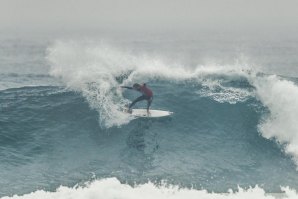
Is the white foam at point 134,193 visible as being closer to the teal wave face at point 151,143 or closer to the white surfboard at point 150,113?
the teal wave face at point 151,143

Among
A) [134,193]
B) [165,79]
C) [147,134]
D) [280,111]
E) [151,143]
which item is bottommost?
[134,193]

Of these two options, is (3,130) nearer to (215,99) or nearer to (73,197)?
(73,197)

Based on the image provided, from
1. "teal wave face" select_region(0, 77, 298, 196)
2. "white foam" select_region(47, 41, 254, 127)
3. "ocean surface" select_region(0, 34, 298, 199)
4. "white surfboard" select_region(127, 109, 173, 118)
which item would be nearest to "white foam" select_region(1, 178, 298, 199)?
"ocean surface" select_region(0, 34, 298, 199)

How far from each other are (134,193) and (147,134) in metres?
6.48

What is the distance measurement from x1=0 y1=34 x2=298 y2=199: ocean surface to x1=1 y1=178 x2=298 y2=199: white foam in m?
0.04

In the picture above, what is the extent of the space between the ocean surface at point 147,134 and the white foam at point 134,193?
0.04m

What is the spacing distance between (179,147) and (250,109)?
5.29m

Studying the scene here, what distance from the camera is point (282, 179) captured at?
16250mm

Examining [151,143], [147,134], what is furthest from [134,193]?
[147,134]

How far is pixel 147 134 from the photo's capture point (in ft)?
64.9

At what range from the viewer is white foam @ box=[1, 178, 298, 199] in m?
13.2

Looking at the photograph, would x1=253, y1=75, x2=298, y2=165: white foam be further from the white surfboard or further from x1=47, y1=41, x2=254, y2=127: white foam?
the white surfboard

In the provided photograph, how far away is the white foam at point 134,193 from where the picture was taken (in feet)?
43.4

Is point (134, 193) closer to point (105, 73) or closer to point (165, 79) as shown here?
point (105, 73)
